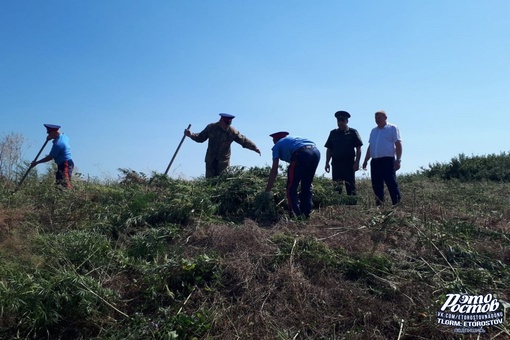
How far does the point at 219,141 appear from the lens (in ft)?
27.3

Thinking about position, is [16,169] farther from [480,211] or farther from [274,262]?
[480,211]

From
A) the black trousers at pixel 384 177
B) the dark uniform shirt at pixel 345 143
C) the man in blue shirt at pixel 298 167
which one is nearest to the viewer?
the man in blue shirt at pixel 298 167

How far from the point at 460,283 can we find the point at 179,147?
6.21 metres

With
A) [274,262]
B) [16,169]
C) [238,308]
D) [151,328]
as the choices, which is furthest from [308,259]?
[16,169]

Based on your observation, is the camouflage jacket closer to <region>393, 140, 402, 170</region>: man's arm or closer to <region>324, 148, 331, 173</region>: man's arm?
<region>324, 148, 331, 173</region>: man's arm

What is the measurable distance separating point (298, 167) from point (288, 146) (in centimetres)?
36

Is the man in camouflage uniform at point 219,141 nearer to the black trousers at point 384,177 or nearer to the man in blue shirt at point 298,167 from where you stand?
the man in blue shirt at point 298,167

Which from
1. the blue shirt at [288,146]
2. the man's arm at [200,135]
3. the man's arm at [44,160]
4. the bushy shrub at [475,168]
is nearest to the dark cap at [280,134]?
the blue shirt at [288,146]

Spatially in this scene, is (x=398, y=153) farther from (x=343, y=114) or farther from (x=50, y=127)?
(x=50, y=127)

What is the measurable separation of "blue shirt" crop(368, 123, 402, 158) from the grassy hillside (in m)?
1.01

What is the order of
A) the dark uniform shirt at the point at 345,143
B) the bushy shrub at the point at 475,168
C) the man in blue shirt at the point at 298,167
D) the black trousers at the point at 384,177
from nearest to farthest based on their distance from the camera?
the man in blue shirt at the point at 298,167 < the black trousers at the point at 384,177 < the dark uniform shirt at the point at 345,143 < the bushy shrub at the point at 475,168

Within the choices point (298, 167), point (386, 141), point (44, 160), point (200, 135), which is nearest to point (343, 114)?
point (386, 141)

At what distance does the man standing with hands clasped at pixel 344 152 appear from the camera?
7.36m

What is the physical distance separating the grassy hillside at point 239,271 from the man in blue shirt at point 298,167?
0.93 feet
